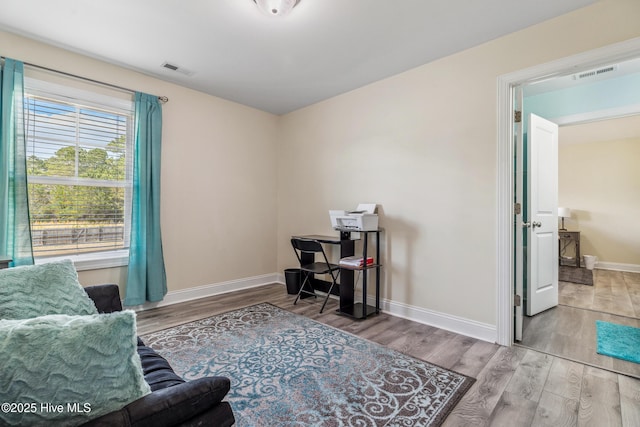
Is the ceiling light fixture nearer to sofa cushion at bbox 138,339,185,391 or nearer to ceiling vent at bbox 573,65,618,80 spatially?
sofa cushion at bbox 138,339,185,391

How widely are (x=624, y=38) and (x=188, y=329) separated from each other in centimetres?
394

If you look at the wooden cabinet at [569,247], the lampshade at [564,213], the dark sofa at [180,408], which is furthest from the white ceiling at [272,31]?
the wooden cabinet at [569,247]

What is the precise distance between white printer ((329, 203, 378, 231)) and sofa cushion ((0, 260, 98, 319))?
84.5 inches

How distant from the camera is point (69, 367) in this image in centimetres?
68

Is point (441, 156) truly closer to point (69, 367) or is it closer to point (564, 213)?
point (69, 367)

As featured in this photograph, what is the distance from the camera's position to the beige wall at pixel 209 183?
10.4 ft

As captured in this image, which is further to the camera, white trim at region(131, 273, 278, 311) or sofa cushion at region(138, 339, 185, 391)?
white trim at region(131, 273, 278, 311)

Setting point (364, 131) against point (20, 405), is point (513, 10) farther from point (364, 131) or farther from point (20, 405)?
point (20, 405)

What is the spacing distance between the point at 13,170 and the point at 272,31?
2.39 m

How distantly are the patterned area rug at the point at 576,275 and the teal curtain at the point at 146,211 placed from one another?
5.68 metres

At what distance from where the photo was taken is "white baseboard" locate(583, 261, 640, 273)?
16.7 feet

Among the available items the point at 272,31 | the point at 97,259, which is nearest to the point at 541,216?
the point at 272,31

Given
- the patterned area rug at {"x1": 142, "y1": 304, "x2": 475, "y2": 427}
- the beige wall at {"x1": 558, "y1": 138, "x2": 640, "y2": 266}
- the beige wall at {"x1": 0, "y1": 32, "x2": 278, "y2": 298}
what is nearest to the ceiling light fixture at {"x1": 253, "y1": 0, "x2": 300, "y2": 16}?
the beige wall at {"x1": 0, "y1": 32, "x2": 278, "y2": 298}

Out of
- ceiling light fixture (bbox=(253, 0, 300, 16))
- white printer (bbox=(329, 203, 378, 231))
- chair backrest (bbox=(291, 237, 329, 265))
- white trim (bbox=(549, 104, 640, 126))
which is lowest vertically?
chair backrest (bbox=(291, 237, 329, 265))
